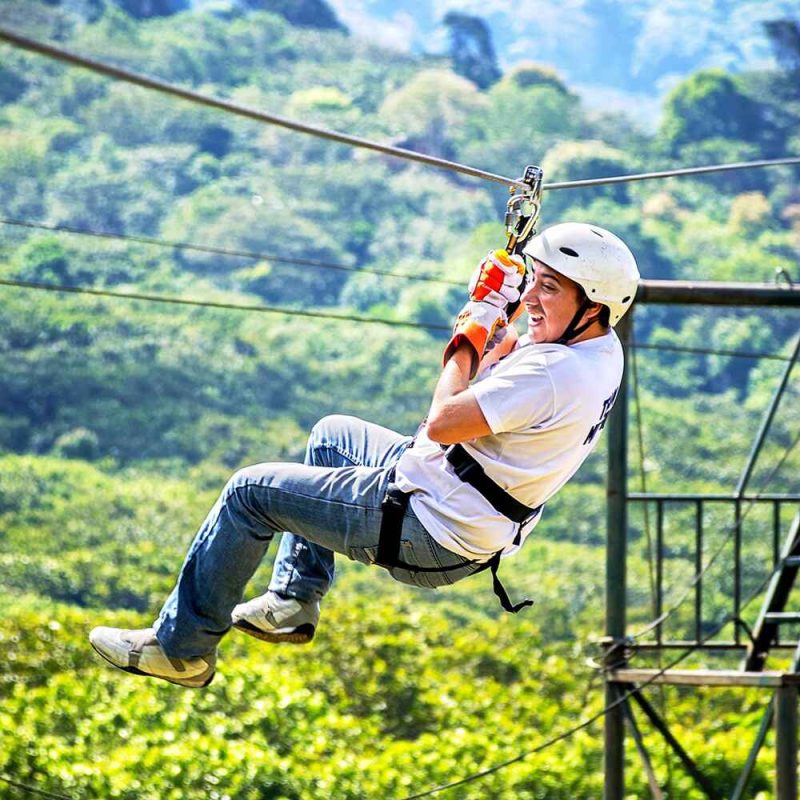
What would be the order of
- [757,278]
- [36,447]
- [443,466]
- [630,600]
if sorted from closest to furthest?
[443,466], [630,600], [36,447], [757,278]

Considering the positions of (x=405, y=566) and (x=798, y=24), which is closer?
(x=405, y=566)

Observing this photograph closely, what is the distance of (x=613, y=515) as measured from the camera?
7359 millimetres

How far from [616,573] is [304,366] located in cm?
3601

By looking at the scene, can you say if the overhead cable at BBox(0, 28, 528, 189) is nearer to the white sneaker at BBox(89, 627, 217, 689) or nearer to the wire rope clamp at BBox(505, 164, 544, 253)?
the wire rope clamp at BBox(505, 164, 544, 253)

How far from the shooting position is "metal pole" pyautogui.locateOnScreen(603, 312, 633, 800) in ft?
23.6

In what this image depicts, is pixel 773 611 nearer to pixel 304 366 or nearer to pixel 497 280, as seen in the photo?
pixel 497 280

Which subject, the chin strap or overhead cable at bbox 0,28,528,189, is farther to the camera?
the chin strap

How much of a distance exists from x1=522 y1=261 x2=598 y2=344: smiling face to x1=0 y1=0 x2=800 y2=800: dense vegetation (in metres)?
5.62

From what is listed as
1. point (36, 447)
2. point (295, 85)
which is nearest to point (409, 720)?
point (36, 447)

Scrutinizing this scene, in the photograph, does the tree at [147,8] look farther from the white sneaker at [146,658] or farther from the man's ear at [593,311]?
the man's ear at [593,311]

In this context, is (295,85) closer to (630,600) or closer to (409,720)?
(630,600)

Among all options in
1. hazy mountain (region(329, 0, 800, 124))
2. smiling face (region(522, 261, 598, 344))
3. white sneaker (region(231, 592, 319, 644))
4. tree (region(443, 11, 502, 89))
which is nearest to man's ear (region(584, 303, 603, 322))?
smiling face (region(522, 261, 598, 344))

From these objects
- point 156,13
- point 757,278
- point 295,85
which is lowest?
point 757,278

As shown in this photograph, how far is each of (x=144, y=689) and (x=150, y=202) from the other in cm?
4347
